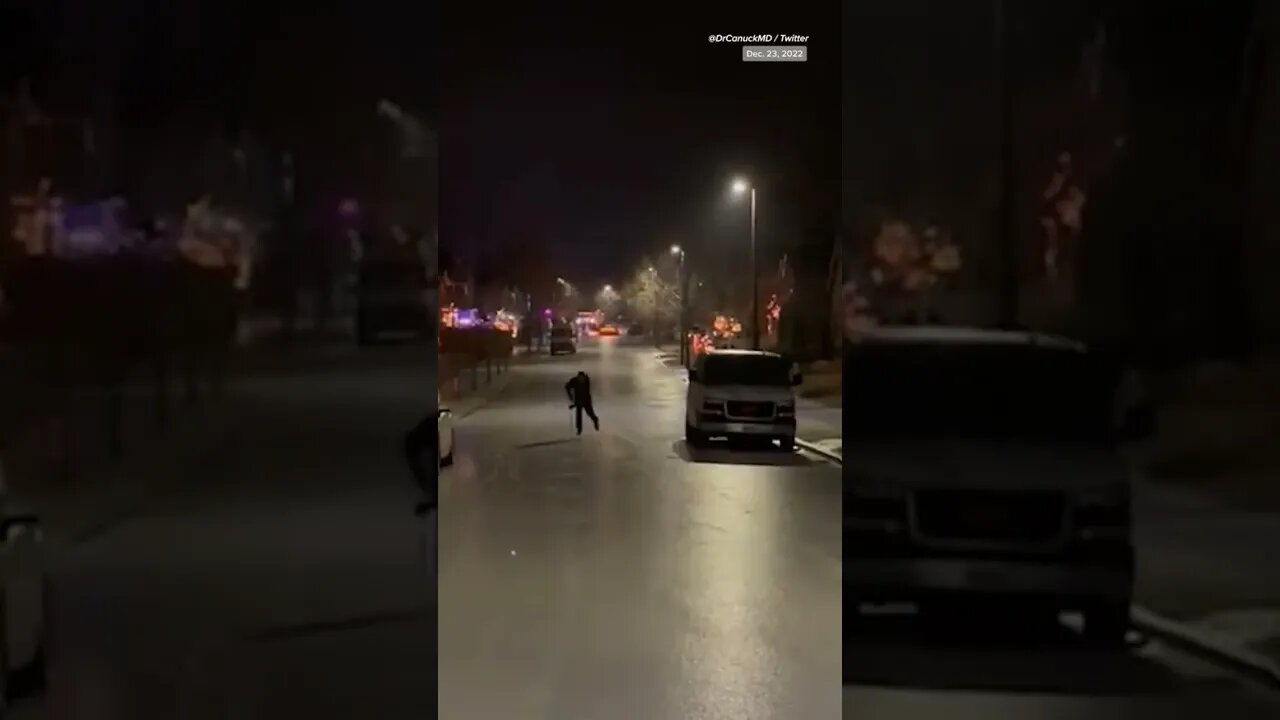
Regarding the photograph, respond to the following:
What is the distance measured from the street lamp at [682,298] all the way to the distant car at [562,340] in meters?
0.59

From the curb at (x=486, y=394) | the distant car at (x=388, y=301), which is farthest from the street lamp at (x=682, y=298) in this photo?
the distant car at (x=388, y=301)

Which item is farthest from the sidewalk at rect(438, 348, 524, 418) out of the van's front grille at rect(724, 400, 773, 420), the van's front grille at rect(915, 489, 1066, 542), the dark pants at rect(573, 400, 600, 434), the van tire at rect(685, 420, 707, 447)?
the van tire at rect(685, 420, 707, 447)

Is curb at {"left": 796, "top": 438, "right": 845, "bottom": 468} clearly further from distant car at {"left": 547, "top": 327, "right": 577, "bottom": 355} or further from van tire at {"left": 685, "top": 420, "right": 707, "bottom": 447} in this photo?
distant car at {"left": 547, "top": 327, "right": 577, "bottom": 355}

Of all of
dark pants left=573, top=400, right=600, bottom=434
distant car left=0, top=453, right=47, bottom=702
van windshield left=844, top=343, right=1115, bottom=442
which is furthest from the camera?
dark pants left=573, top=400, right=600, bottom=434

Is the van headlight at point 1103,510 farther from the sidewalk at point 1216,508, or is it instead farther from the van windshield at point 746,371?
the van windshield at point 746,371

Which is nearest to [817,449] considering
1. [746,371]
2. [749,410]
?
[749,410]

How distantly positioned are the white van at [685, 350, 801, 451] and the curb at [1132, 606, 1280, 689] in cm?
457

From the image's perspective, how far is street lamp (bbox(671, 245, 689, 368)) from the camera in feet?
17.8

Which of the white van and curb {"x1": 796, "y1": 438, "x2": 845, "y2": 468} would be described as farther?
curb {"x1": 796, "y1": 438, "x2": 845, "y2": 468}

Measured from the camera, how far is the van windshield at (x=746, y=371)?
7203 mm

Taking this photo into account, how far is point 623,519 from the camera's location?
19.1 ft

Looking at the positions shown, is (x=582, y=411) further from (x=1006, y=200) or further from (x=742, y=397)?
(x=1006, y=200)

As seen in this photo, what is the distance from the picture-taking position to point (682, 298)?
20.3 feet

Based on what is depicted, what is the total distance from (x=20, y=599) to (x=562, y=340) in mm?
3137
